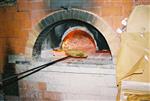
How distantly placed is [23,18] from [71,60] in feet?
3.34

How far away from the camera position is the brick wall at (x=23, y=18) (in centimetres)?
356

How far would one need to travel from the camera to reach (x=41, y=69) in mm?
4027

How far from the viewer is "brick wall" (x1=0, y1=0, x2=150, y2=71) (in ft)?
11.7

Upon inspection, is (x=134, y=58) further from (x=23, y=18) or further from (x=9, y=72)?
(x=9, y=72)

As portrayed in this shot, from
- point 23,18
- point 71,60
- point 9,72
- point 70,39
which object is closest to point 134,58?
point 71,60

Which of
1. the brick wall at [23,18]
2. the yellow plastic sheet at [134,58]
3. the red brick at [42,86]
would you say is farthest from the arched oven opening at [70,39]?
the yellow plastic sheet at [134,58]

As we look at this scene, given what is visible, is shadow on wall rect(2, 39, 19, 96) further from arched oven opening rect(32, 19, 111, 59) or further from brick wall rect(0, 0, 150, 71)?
arched oven opening rect(32, 19, 111, 59)

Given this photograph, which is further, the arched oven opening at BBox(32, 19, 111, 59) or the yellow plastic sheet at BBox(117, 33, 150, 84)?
the arched oven opening at BBox(32, 19, 111, 59)

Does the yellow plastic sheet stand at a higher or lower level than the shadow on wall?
higher

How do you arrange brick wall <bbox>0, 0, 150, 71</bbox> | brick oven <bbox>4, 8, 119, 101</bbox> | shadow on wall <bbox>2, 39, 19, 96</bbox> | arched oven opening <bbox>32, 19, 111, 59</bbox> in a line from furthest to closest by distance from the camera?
shadow on wall <bbox>2, 39, 19, 96</bbox>
arched oven opening <bbox>32, 19, 111, 59</bbox>
brick oven <bbox>4, 8, 119, 101</bbox>
brick wall <bbox>0, 0, 150, 71</bbox>

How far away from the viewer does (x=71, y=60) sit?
409 cm

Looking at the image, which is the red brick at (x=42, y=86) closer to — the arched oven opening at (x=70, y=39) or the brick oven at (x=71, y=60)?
the brick oven at (x=71, y=60)

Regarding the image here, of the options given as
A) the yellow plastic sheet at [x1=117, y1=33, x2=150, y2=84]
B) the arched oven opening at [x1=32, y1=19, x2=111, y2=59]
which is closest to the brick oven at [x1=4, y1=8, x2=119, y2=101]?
the arched oven opening at [x1=32, y1=19, x2=111, y2=59]

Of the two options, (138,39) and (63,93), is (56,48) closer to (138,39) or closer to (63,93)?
(63,93)
